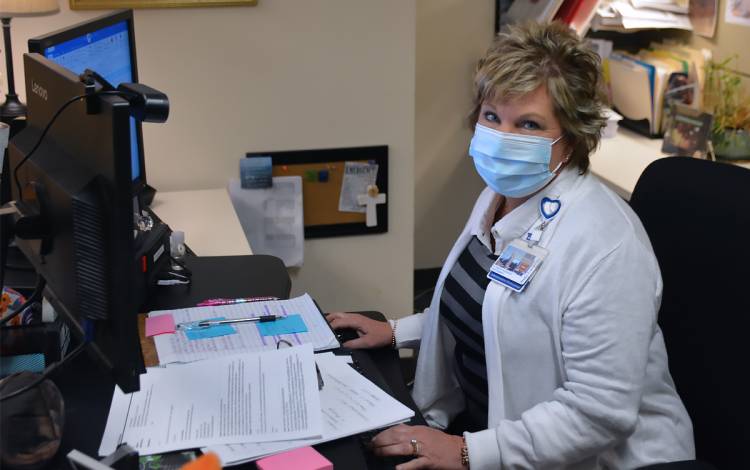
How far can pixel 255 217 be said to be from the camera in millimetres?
2609

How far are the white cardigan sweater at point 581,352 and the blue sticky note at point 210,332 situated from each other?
0.45 meters

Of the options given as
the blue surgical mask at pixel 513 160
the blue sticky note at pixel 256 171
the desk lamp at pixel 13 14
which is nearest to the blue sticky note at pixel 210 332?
the blue surgical mask at pixel 513 160

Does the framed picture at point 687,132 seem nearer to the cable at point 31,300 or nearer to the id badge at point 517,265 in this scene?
the id badge at point 517,265

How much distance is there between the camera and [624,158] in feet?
9.84

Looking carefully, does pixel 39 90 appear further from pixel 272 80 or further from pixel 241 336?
pixel 272 80

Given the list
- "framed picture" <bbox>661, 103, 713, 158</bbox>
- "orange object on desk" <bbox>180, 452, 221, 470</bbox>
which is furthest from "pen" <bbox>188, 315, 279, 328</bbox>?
"framed picture" <bbox>661, 103, 713, 158</bbox>

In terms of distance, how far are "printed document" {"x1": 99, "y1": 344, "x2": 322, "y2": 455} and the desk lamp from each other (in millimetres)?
879

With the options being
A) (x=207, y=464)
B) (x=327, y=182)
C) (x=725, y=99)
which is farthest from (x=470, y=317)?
(x=725, y=99)

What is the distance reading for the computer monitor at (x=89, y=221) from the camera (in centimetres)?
102

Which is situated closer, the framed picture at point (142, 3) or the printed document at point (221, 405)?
the printed document at point (221, 405)

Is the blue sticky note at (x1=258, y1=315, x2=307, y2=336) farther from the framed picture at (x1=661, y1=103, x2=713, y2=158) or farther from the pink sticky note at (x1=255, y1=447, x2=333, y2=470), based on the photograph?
the framed picture at (x1=661, y1=103, x2=713, y2=158)

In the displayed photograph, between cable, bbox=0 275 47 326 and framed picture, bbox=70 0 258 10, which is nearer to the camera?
cable, bbox=0 275 47 326

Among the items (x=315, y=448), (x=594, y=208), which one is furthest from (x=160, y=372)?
(x=594, y=208)

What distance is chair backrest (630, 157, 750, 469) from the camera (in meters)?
→ 1.36
